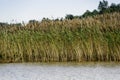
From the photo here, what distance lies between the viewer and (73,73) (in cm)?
→ 1496

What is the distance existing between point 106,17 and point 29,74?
7.38m

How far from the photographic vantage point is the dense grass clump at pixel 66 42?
18.9 m

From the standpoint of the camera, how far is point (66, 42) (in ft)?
64.5

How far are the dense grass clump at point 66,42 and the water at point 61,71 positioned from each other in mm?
1298

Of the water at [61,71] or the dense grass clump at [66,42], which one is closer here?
the water at [61,71]

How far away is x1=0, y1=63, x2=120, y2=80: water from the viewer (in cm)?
1398

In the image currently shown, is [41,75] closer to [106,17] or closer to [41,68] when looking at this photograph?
[41,68]

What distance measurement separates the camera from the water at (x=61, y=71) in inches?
550

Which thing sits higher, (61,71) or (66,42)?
(66,42)

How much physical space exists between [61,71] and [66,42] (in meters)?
4.00

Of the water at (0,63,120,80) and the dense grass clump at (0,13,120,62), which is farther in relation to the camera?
the dense grass clump at (0,13,120,62)

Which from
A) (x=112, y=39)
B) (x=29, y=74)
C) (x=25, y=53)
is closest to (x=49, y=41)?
(x=25, y=53)

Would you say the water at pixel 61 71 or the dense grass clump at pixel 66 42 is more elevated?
the dense grass clump at pixel 66 42

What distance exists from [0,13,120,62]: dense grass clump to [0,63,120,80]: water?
130cm
